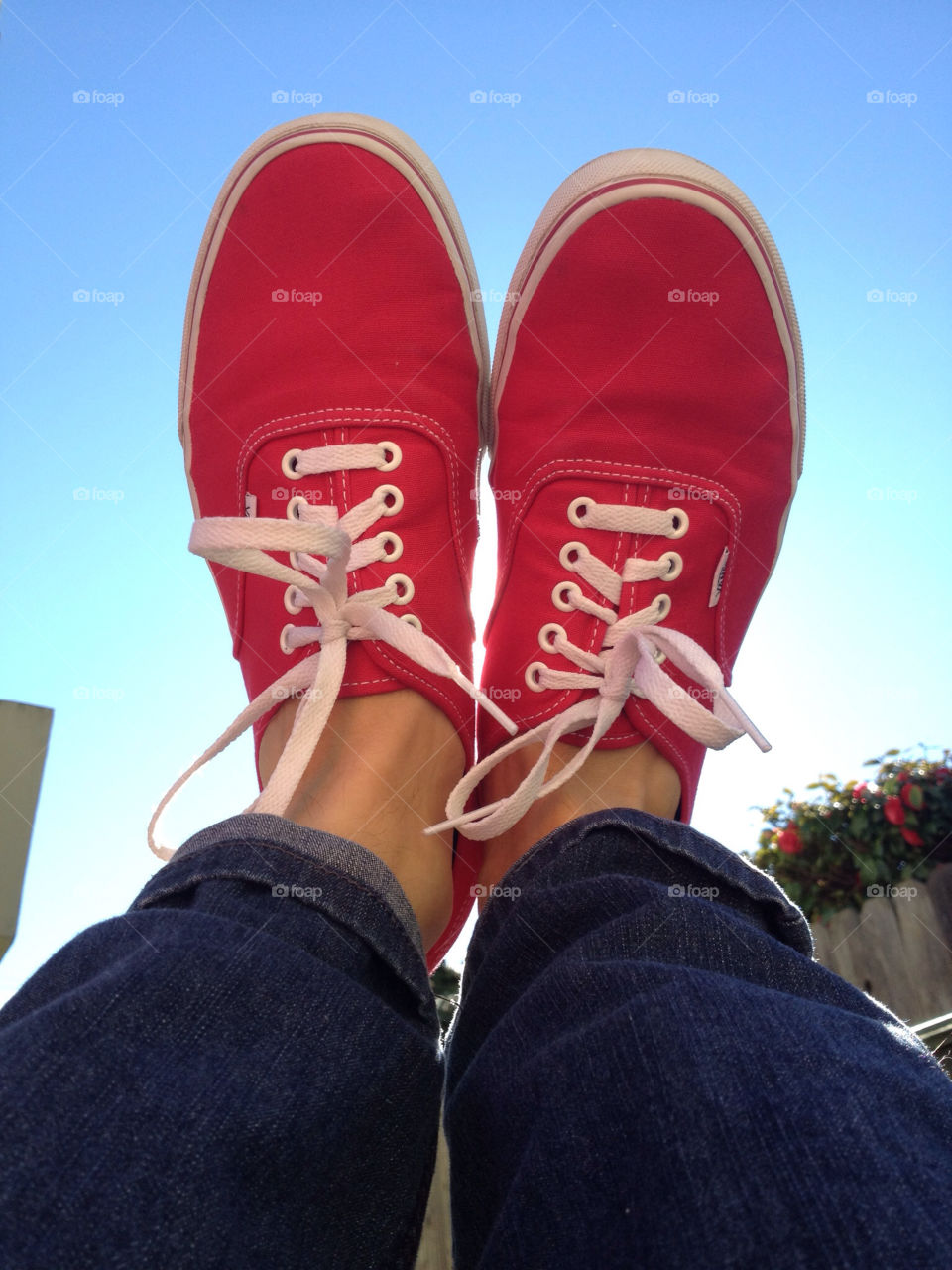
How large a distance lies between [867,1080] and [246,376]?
967 millimetres

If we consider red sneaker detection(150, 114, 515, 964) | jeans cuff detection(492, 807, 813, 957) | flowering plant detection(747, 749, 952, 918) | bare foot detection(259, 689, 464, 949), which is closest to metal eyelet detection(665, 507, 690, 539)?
red sneaker detection(150, 114, 515, 964)

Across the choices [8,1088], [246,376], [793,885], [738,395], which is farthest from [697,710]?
[793,885]

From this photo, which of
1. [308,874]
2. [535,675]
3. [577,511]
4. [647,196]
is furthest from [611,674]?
[647,196]

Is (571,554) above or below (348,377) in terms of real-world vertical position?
below

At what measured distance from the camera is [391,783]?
0.82 metres

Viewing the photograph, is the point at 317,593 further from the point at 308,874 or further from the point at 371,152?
the point at 371,152

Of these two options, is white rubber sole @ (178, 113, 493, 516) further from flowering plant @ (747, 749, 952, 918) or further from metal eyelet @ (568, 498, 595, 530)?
flowering plant @ (747, 749, 952, 918)

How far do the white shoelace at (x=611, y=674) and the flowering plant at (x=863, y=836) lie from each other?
1029 millimetres

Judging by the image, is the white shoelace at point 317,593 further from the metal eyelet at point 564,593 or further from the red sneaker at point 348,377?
the metal eyelet at point 564,593

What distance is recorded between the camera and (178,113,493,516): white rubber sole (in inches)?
40.3

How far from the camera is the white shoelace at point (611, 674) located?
78cm

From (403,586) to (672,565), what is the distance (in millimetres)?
314

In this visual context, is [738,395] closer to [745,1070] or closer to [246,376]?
[246,376]

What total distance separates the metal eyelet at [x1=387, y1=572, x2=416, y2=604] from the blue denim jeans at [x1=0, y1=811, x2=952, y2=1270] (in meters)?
0.42
